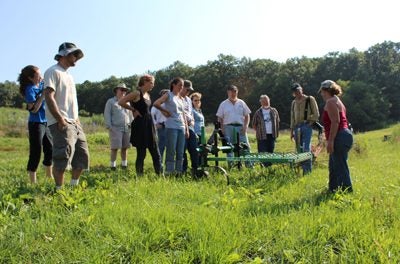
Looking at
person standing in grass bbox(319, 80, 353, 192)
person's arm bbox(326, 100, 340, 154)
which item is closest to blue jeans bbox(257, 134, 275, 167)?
→ person standing in grass bbox(319, 80, 353, 192)

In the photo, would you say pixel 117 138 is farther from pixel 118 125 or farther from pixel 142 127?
pixel 142 127

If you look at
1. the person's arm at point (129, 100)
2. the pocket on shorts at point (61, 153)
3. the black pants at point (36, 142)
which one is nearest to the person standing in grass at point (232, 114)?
the person's arm at point (129, 100)

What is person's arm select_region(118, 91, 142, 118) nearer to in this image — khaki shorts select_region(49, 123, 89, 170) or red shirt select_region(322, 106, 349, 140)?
khaki shorts select_region(49, 123, 89, 170)

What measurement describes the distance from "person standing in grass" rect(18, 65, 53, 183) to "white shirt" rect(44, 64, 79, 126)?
122 centimetres

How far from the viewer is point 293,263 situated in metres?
3.24

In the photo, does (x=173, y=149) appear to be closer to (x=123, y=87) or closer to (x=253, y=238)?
(x=123, y=87)

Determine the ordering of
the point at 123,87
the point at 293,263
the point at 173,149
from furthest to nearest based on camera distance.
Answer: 1. the point at 123,87
2. the point at 173,149
3. the point at 293,263

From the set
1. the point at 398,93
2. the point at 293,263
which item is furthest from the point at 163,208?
the point at 398,93

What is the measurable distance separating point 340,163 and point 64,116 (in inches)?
143

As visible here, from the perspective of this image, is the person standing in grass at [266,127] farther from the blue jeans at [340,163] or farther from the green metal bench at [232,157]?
the blue jeans at [340,163]

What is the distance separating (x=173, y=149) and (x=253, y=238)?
12.9 feet

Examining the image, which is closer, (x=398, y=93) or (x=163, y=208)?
(x=163, y=208)

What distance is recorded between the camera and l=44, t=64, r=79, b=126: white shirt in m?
5.10

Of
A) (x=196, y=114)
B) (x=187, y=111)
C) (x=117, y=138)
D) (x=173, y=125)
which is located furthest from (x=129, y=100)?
(x=196, y=114)
